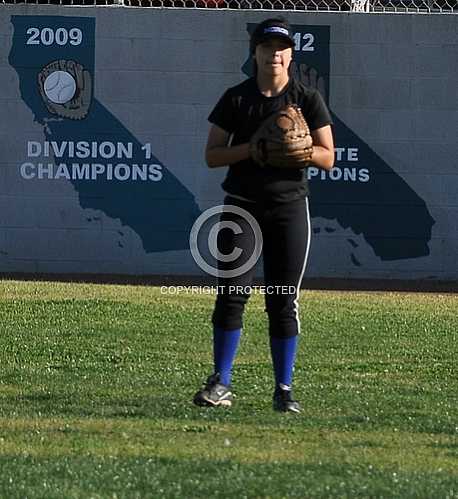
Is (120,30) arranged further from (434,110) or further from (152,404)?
(152,404)

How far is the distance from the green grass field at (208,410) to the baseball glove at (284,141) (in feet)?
4.02

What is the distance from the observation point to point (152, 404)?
6.84 m

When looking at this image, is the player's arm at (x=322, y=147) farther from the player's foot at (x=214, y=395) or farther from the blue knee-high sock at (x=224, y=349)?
the player's foot at (x=214, y=395)

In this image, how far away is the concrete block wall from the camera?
13688mm

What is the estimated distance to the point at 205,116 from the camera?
13734 mm

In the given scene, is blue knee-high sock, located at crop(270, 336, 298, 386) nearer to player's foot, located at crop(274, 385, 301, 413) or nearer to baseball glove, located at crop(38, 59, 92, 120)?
player's foot, located at crop(274, 385, 301, 413)

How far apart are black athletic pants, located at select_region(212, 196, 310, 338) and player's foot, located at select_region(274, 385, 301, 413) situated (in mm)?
264

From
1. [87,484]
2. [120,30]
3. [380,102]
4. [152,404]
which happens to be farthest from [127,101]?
[87,484]

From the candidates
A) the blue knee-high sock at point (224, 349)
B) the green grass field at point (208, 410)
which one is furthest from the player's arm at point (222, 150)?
the green grass field at point (208, 410)

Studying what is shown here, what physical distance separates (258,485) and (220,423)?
1.44 metres

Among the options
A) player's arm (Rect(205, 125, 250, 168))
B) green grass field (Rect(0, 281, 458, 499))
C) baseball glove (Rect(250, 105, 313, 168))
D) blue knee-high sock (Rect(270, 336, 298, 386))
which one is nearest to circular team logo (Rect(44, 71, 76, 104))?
green grass field (Rect(0, 281, 458, 499))

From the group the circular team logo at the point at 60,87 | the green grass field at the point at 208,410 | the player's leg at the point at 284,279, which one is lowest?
the green grass field at the point at 208,410

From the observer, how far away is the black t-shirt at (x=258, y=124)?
6621 millimetres

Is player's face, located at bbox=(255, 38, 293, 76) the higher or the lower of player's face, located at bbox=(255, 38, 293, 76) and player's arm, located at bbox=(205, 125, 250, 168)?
the higher
